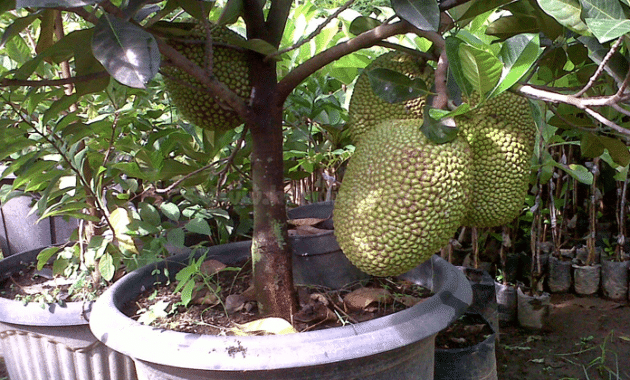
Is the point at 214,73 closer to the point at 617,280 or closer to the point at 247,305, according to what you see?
the point at 247,305

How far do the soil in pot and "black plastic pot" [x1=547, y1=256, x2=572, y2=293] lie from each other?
0.09 ft

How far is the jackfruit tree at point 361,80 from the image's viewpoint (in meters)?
0.43

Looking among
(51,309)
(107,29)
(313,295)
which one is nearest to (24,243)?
(51,309)

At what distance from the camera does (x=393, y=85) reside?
535 millimetres

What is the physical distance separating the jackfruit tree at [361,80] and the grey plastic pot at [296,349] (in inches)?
3.7

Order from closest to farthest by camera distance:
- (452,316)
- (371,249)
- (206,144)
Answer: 1. (371,249)
2. (452,316)
3. (206,144)

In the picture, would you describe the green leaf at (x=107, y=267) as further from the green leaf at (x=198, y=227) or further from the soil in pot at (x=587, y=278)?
the soil in pot at (x=587, y=278)

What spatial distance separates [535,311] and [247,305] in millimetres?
1196

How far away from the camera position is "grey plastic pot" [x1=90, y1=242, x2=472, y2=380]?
1.81 feet

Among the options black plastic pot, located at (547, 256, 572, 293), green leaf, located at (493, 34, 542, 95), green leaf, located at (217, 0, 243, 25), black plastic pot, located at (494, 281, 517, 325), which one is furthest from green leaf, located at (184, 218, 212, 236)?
black plastic pot, located at (547, 256, 572, 293)

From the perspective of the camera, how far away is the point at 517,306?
1.69 meters

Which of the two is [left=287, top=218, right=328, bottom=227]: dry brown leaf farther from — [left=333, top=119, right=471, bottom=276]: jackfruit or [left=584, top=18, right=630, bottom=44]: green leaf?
[left=584, top=18, right=630, bottom=44]: green leaf

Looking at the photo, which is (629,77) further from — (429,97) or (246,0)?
(246,0)

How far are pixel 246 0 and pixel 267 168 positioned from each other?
0.23 meters
